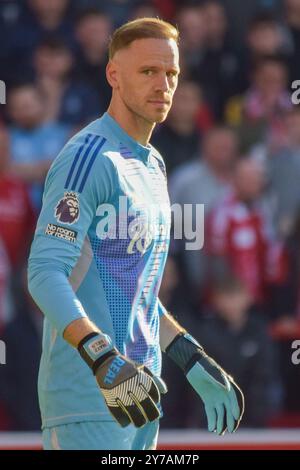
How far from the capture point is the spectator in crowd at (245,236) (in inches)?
344

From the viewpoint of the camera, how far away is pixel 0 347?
787 centimetres

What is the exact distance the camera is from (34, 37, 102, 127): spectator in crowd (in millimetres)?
9156

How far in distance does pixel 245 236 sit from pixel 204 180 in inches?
19.3

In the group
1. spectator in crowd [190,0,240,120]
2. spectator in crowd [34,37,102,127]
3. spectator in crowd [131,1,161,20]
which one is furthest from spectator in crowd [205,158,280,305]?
spectator in crowd [131,1,161,20]

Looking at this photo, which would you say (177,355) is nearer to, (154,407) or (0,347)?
(154,407)

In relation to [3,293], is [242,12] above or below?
above

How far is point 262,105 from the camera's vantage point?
9516mm

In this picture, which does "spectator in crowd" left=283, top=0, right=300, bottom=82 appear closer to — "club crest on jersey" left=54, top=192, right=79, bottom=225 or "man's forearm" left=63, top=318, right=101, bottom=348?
"club crest on jersey" left=54, top=192, right=79, bottom=225

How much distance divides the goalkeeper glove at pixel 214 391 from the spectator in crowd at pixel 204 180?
407cm

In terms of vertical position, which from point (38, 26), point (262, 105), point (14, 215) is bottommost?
point (14, 215)

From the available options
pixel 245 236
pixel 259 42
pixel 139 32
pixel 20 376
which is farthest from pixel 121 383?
pixel 259 42

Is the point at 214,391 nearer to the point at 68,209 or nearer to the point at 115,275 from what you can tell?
the point at 115,275

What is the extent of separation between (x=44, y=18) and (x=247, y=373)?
313 centimetres

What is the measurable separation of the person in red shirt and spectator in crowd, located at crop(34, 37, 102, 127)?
629 millimetres
